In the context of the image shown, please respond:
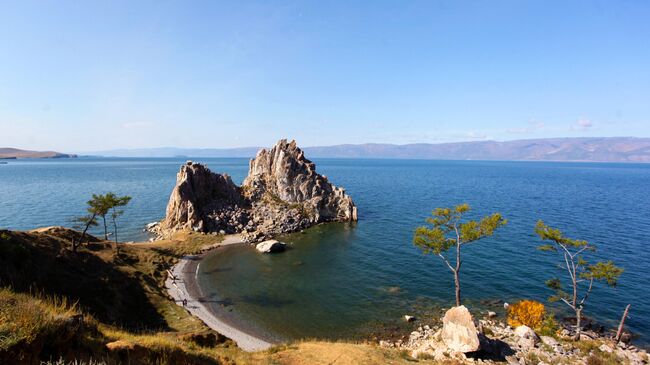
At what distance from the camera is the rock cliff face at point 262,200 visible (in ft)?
253

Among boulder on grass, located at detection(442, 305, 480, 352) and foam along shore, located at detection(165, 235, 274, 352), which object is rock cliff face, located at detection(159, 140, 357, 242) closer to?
foam along shore, located at detection(165, 235, 274, 352)

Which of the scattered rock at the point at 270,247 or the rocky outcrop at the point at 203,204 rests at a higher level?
the rocky outcrop at the point at 203,204

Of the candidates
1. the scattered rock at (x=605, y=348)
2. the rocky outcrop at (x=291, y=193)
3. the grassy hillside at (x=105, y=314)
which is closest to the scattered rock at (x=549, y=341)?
the scattered rock at (x=605, y=348)

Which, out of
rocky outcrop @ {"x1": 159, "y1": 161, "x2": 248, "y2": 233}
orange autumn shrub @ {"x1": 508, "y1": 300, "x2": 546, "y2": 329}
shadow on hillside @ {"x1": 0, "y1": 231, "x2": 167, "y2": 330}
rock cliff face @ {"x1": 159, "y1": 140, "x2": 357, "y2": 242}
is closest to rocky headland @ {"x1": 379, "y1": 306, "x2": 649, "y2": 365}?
orange autumn shrub @ {"x1": 508, "y1": 300, "x2": 546, "y2": 329}

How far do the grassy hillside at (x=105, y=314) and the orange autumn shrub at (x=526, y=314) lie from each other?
2026cm

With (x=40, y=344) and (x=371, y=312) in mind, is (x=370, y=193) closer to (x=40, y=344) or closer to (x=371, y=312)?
(x=371, y=312)

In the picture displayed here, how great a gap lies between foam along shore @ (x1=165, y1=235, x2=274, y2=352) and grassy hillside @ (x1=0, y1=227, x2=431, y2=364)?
5.16 ft

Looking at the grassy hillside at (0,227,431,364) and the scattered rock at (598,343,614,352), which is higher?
the grassy hillside at (0,227,431,364)

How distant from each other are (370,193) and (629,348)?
376 ft

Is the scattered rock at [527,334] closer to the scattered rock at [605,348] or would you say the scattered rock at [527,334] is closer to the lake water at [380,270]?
the scattered rock at [605,348]

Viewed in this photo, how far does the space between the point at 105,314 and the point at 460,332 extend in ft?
126

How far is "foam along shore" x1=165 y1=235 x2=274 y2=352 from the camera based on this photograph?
35781mm

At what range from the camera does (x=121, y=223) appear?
86.4 m

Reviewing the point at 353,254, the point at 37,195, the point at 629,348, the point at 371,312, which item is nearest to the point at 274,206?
the point at 353,254
